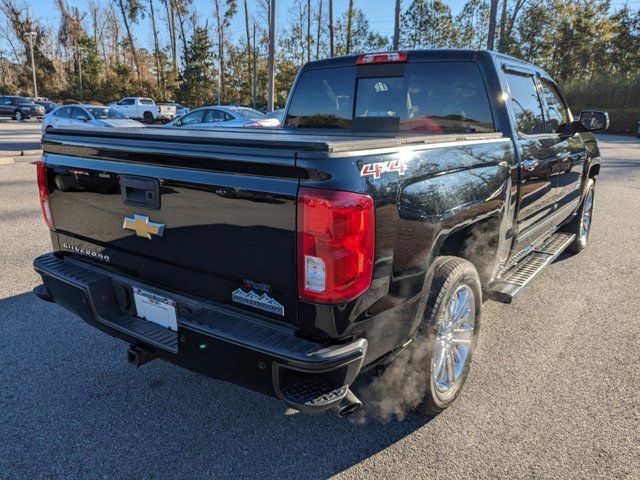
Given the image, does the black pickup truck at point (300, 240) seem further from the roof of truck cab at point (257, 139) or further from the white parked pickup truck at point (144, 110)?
the white parked pickup truck at point (144, 110)

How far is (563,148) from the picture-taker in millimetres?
4312

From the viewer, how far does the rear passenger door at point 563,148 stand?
4.26m

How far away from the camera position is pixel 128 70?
2179 inches

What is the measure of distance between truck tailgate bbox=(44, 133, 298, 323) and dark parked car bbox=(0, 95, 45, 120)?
41.0m

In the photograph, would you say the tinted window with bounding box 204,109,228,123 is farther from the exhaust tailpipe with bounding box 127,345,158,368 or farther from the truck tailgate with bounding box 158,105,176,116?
the truck tailgate with bounding box 158,105,176,116

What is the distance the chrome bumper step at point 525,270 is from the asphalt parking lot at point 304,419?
0.47m

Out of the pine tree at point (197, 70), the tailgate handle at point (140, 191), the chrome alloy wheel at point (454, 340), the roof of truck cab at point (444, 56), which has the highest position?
the pine tree at point (197, 70)

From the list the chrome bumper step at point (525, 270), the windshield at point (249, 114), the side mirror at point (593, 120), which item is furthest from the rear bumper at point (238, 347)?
the windshield at point (249, 114)

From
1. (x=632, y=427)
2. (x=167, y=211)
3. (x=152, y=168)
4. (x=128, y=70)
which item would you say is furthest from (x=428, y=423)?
(x=128, y=70)

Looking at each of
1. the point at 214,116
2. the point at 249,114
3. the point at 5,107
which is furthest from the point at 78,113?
the point at 5,107

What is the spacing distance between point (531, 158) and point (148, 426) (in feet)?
10.3

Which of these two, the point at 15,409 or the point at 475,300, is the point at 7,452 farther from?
the point at 475,300

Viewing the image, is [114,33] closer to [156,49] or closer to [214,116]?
[156,49]

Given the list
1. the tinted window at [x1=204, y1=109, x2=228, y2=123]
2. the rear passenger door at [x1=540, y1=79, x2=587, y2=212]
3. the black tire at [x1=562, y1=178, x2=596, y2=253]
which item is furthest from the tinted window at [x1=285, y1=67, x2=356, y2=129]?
the tinted window at [x1=204, y1=109, x2=228, y2=123]
